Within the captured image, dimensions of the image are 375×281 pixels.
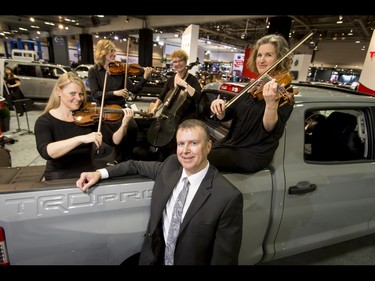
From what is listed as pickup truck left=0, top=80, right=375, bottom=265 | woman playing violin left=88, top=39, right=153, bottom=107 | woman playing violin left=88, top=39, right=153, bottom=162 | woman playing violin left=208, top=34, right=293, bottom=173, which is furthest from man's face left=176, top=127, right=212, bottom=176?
woman playing violin left=88, top=39, right=153, bottom=107

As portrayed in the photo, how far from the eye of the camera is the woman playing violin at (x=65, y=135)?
1.70 meters

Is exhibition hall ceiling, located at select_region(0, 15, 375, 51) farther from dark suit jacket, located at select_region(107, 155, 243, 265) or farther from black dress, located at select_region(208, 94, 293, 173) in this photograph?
dark suit jacket, located at select_region(107, 155, 243, 265)

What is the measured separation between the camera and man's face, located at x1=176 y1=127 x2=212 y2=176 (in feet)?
4.32

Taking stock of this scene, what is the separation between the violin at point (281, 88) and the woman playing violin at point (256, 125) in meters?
0.04

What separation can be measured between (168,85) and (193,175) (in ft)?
6.86

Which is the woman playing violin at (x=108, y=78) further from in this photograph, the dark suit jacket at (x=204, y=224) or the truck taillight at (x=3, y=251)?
the truck taillight at (x=3, y=251)

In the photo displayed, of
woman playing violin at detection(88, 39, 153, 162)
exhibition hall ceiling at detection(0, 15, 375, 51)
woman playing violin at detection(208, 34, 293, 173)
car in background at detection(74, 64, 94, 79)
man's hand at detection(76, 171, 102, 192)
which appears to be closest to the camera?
man's hand at detection(76, 171, 102, 192)

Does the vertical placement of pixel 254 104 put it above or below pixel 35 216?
above

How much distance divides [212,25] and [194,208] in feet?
51.3

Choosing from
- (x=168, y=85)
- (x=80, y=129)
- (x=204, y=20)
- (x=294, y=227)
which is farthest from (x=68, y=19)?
(x=294, y=227)

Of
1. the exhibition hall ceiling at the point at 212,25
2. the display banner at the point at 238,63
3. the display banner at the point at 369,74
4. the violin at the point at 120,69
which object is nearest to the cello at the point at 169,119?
the violin at the point at 120,69

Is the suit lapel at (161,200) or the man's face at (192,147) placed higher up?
the man's face at (192,147)

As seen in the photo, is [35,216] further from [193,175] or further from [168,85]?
[168,85]
